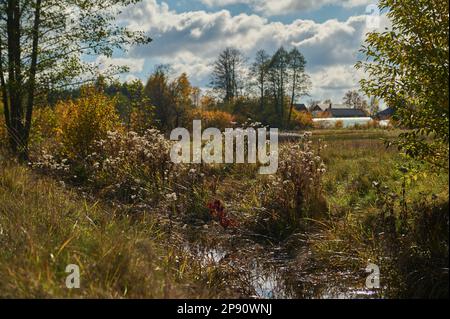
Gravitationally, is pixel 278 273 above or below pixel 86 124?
below

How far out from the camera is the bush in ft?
40.9

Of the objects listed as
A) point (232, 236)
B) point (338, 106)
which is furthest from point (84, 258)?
point (338, 106)

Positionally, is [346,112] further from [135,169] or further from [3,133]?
[135,169]

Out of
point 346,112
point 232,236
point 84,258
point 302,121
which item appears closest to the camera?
point 84,258

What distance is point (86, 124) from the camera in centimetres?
1243

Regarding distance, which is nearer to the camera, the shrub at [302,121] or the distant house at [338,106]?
the shrub at [302,121]

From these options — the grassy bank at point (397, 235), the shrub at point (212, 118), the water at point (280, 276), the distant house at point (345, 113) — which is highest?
the distant house at point (345, 113)

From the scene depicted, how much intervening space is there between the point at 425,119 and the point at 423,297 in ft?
6.04

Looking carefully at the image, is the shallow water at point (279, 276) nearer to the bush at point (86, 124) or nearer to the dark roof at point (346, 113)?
the bush at point (86, 124)

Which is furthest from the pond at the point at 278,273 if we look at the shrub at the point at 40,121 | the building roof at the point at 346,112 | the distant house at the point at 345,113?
the building roof at the point at 346,112

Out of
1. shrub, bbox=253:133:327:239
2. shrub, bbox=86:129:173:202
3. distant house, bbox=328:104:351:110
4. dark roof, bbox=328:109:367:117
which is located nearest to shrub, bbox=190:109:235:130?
shrub, bbox=86:129:173:202

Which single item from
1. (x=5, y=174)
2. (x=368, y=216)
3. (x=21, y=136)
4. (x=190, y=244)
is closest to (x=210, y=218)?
(x=190, y=244)

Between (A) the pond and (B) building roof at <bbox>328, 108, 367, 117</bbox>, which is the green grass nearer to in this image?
(A) the pond

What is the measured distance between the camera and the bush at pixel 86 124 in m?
12.5
